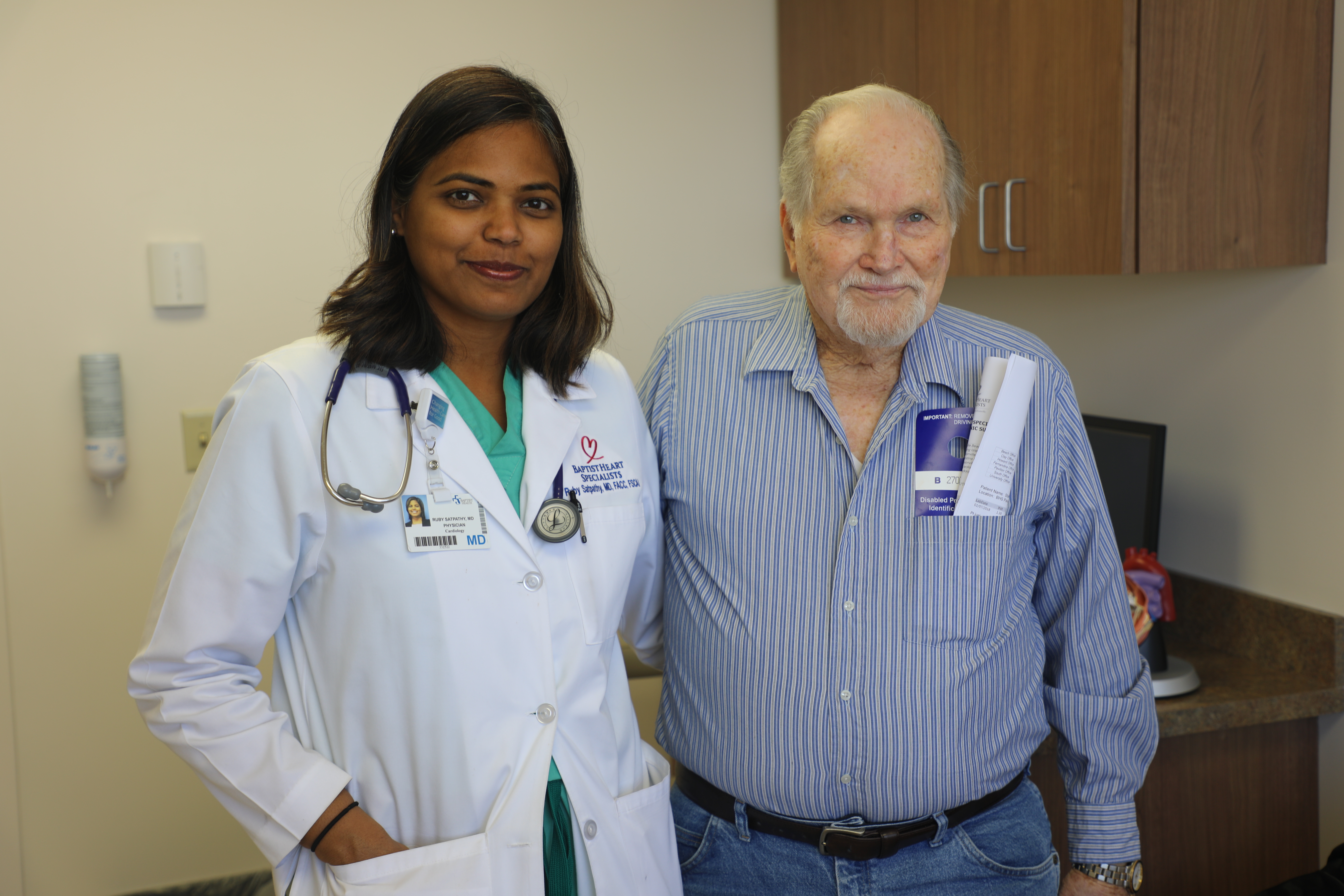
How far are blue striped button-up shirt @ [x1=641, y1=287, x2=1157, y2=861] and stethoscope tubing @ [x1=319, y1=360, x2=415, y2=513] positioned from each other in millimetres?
395

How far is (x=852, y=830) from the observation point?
1.33 m

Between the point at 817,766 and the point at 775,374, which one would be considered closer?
the point at 817,766

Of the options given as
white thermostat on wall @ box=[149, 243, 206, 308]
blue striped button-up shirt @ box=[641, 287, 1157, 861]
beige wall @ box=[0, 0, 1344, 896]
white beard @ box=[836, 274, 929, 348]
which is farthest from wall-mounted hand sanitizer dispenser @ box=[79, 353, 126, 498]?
white beard @ box=[836, 274, 929, 348]

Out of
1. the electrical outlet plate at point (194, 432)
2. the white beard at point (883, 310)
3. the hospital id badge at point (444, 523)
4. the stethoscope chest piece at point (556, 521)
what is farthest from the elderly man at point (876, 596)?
the electrical outlet plate at point (194, 432)

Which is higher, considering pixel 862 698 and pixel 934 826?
pixel 862 698

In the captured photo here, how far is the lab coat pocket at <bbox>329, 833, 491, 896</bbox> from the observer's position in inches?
45.2

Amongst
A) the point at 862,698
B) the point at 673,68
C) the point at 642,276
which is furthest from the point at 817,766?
the point at 673,68

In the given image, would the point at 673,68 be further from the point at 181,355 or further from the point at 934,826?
the point at 934,826

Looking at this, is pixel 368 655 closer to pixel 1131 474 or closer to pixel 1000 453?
pixel 1000 453

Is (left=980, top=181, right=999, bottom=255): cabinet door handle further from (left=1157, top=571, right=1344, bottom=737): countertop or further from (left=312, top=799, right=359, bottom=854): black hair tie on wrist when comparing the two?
(left=312, top=799, right=359, bottom=854): black hair tie on wrist

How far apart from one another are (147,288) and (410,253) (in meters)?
1.59

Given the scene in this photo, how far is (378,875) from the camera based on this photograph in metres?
1.15

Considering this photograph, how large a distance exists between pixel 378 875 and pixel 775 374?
0.79 metres

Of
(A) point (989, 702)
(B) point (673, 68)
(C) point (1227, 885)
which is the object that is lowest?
(C) point (1227, 885)
